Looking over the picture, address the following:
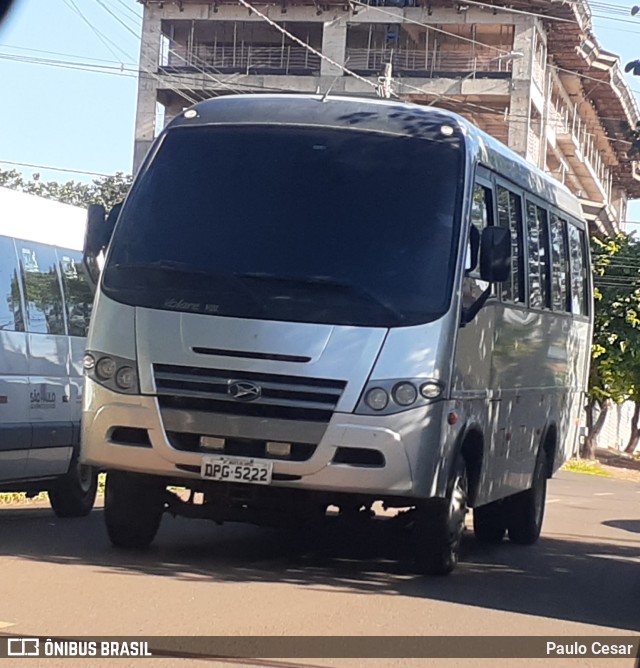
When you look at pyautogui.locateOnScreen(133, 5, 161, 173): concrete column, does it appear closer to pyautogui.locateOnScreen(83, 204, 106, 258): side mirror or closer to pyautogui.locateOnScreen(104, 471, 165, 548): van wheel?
pyautogui.locateOnScreen(83, 204, 106, 258): side mirror

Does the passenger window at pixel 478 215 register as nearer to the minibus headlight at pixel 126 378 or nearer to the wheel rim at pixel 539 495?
the minibus headlight at pixel 126 378

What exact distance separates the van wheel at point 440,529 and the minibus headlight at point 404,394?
0.82 meters

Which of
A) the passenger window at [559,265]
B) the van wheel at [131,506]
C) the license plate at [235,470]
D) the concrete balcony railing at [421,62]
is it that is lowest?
the van wheel at [131,506]

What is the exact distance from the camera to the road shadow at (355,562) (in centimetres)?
918

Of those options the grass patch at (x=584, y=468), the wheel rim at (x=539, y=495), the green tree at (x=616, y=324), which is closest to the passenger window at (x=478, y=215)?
the wheel rim at (x=539, y=495)

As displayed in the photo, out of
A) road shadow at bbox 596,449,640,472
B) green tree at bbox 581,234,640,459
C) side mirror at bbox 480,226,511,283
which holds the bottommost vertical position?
road shadow at bbox 596,449,640,472

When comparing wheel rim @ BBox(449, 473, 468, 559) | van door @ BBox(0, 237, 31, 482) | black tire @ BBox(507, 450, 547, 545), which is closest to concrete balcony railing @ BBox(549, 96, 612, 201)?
black tire @ BBox(507, 450, 547, 545)

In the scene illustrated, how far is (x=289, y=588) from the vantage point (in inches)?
352

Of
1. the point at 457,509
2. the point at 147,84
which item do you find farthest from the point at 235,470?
the point at 147,84

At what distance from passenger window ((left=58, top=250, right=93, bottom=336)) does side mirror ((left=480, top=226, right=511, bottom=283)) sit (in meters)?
4.16

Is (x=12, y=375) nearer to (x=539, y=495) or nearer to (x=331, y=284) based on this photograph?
(x=331, y=284)

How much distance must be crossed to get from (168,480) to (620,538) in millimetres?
6858

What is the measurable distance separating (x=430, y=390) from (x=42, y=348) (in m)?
3.85

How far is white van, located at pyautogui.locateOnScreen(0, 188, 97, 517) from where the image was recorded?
11.1 m
